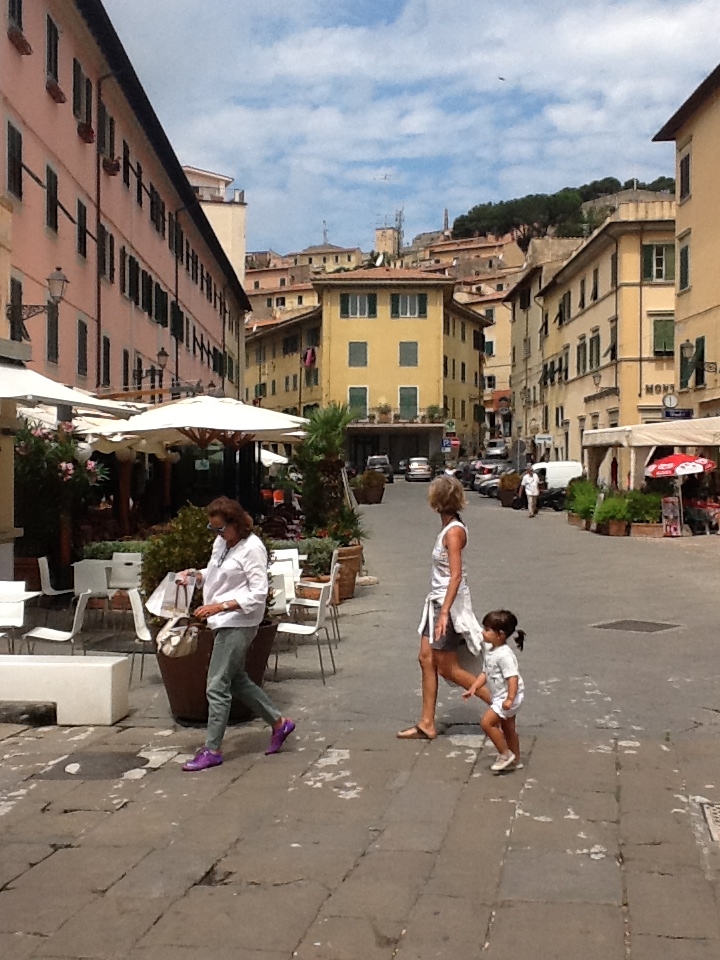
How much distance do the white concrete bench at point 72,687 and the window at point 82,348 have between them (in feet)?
57.6

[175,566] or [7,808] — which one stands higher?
[175,566]

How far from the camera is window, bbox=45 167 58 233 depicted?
21797mm

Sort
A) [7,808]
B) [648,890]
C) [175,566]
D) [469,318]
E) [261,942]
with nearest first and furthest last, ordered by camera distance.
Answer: [261,942] → [648,890] → [7,808] → [175,566] → [469,318]

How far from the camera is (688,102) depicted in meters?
32.5

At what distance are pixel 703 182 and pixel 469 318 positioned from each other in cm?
4294

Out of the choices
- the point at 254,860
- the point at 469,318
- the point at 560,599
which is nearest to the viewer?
the point at 254,860

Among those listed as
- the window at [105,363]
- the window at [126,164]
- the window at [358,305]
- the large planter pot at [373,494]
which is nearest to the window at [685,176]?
the large planter pot at [373,494]

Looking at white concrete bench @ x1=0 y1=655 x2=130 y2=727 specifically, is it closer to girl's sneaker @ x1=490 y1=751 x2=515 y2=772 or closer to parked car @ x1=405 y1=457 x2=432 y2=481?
girl's sneaker @ x1=490 y1=751 x2=515 y2=772

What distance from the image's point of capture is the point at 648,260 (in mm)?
41312

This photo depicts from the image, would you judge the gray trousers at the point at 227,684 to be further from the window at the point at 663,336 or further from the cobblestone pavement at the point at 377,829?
the window at the point at 663,336

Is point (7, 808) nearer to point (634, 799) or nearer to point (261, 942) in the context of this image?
point (261, 942)

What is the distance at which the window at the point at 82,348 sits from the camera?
24500 mm

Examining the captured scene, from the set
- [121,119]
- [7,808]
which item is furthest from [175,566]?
[121,119]

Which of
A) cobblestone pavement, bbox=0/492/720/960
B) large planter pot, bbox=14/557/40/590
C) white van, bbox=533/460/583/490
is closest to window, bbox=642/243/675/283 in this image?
white van, bbox=533/460/583/490
